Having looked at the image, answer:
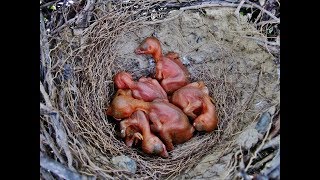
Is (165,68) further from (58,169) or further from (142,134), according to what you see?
(58,169)

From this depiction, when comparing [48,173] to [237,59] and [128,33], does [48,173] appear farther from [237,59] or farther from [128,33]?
[237,59]

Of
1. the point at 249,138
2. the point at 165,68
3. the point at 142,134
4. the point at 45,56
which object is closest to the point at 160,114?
the point at 142,134

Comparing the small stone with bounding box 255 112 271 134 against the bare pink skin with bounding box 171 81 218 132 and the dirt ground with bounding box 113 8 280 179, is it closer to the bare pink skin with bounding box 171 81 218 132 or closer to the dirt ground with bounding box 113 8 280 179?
the dirt ground with bounding box 113 8 280 179

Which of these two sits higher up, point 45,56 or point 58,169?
point 45,56

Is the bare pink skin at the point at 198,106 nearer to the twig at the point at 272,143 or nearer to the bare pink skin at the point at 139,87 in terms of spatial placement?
the bare pink skin at the point at 139,87

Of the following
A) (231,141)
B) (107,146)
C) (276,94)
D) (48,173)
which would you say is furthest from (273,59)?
(48,173)

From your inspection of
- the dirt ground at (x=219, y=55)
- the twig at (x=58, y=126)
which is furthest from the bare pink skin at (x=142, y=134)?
the twig at (x=58, y=126)
